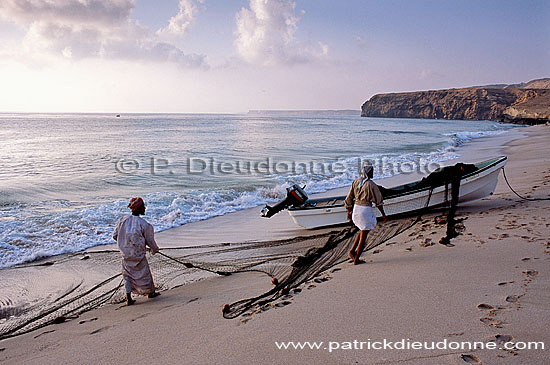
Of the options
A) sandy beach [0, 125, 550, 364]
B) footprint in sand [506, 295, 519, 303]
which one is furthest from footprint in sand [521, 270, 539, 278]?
footprint in sand [506, 295, 519, 303]

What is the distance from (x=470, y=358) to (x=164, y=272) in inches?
203

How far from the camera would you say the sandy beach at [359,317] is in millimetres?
3168

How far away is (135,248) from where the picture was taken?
5.35 m

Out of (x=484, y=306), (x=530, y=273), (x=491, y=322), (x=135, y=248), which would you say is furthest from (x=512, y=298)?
(x=135, y=248)

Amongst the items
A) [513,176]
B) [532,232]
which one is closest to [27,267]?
[532,232]

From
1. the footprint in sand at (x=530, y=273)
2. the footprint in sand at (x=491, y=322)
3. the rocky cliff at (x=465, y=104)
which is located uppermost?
the rocky cliff at (x=465, y=104)

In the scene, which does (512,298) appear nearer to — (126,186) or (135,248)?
(135,248)

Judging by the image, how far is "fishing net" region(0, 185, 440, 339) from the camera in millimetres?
5160

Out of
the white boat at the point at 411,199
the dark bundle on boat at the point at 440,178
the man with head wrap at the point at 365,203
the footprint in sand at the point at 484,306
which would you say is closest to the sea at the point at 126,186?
the white boat at the point at 411,199

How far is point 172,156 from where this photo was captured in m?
27.3

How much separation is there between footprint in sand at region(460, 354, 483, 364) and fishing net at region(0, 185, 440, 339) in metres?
2.34

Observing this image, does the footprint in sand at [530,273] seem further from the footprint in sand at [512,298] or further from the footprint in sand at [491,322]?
the footprint in sand at [491,322]

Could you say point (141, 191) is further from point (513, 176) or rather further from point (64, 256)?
point (513, 176)

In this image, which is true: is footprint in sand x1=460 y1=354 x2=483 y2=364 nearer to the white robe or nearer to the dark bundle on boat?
the white robe
